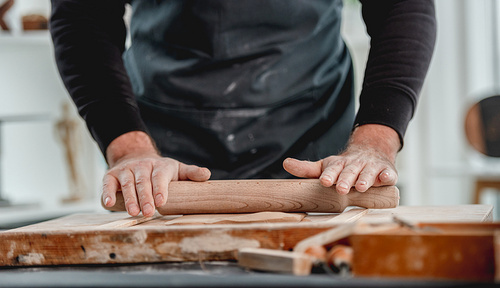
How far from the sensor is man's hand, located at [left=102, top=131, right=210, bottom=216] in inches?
44.9

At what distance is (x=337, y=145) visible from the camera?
5.18 ft

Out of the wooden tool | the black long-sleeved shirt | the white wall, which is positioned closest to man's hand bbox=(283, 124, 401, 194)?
the black long-sleeved shirt

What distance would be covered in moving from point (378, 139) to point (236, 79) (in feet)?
1.32

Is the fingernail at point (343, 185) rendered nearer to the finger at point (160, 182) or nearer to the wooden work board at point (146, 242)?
the wooden work board at point (146, 242)

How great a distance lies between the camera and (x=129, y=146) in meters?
1.39

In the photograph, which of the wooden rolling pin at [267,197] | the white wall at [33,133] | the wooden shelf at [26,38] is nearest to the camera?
the wooden rolling pin at [267,197]

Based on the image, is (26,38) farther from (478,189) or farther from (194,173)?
(478,189)

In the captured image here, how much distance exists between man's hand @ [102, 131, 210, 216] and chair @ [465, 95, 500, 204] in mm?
2608

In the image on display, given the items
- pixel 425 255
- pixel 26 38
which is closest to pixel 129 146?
pixel 425 255

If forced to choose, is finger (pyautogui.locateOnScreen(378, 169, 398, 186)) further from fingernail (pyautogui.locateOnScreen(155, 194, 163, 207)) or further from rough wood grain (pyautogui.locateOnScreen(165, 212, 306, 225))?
fingernail (pyautogui.locateOnScreen(155, 194, 163, 207))

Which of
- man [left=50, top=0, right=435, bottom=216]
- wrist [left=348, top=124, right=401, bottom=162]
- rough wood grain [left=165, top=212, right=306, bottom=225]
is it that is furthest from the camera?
man [left=50, top=0, right=435, bottom=216]

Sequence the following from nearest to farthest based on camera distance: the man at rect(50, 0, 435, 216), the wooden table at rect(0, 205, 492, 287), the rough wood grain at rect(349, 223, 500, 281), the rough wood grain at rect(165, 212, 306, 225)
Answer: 1. the rough wood grain at rect(349, 223, 500, 281)
2. the wooden table at rect(0, 205, 492, 287)
3. the rough wood grain at rect(165, 212, 306, 225)
4. the man at rect(50, 0, 435, 216)

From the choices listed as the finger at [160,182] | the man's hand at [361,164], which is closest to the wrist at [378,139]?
the man's hand at [361,164]

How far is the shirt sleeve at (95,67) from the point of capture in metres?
1.45
